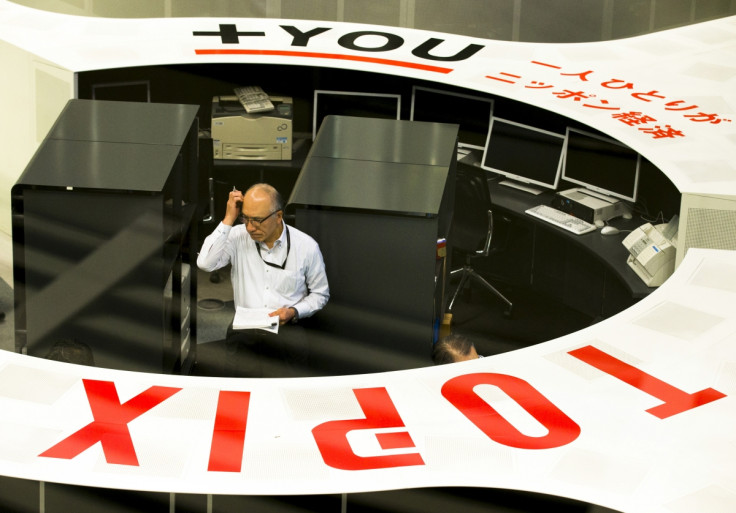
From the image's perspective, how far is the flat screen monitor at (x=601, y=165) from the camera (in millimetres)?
5445

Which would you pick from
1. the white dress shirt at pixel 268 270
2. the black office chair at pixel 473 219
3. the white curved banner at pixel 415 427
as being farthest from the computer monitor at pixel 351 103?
the white curved banner at pixel 415 427

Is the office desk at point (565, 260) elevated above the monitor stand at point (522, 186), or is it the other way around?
the monitor stand at point (522, 186)

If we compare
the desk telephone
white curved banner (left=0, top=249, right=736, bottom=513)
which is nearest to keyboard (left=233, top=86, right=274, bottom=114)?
the desk telephone

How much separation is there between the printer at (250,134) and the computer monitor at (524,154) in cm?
123

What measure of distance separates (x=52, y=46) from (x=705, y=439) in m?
4.53

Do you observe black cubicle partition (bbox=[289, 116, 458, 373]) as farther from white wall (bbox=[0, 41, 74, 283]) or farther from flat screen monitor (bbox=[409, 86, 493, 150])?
flat screen monitor (bbox=[409, 86, 493, 150])

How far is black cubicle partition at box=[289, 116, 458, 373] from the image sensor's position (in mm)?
3684

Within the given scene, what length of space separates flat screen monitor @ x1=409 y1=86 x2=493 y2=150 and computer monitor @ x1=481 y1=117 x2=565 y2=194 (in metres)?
0.16

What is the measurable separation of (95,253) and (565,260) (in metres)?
3.02

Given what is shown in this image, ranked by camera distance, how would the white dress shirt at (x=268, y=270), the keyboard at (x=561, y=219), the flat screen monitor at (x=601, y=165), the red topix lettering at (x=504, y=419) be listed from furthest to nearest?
the flat screen monitor at (x=601, y=165) → the keyboard at (x=561, y=219) → the white dress shirt at (x=268, y=270) → the red topix lettering at (x=504, y=419)

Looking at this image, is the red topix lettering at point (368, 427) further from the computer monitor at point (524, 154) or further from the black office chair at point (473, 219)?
the computer monitor at point (524, 154)

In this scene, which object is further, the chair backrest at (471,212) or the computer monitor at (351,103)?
the computer monitor at (351,103)

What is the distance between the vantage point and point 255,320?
12.5ft

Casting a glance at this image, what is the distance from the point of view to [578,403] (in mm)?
2736
